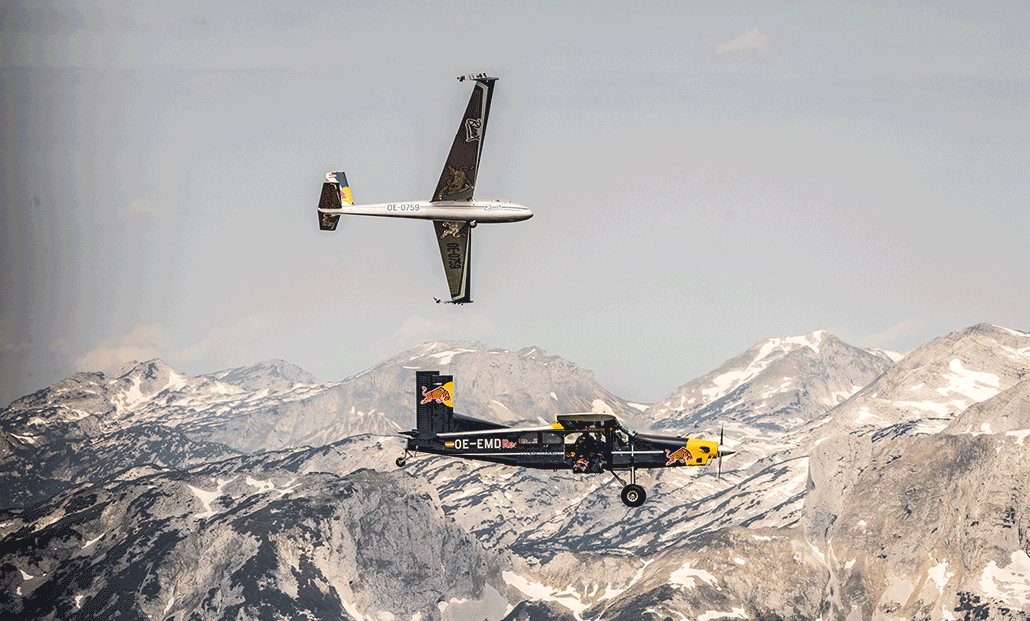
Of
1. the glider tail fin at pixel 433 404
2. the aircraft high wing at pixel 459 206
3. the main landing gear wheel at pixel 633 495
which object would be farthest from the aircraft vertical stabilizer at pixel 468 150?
the main landing gear wheel at pixel 633 495

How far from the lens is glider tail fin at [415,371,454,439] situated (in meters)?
117

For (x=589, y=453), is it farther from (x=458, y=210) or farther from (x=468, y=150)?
(x=468, y=150)

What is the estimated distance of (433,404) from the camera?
11800 centimetres

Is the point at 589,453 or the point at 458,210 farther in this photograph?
the point at 458,210

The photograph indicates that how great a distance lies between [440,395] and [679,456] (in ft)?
85.5

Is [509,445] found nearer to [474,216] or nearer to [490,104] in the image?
[474,216]

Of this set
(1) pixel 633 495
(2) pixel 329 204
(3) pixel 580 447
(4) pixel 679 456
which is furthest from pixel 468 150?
(1) pixel 633 495

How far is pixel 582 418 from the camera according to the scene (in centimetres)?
10769

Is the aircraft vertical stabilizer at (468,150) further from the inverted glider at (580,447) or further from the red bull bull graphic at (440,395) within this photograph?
the inverted glider at (580,447)

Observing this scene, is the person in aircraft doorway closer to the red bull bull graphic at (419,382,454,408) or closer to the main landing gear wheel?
the main landing gear wheel

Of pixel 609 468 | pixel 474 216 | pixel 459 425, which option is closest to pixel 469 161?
pixel 474 216

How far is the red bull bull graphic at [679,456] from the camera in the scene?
107 m

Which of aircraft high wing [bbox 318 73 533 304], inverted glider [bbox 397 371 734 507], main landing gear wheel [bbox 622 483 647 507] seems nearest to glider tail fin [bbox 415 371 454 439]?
inverted glider [bbox 397 371 734 507]

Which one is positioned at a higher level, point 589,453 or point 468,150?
point 468,150
